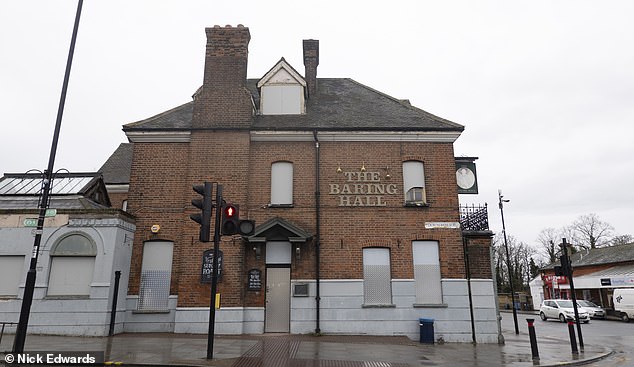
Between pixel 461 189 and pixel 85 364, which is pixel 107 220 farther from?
pixel 461 189

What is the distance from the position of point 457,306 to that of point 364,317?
316 cm

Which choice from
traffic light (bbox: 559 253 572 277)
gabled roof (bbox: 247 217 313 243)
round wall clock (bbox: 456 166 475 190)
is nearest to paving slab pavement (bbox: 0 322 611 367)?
traffic light (bbox: 559 253 572 277)

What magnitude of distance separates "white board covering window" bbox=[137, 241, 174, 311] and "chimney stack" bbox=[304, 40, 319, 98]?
9.06 metres

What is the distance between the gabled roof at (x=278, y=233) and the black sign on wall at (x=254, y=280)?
1.12 m

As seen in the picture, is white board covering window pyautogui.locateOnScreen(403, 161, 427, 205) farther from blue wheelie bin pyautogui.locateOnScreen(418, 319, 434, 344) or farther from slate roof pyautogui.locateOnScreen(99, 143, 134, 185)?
slate roof pyautogui.locateOnScreen(99, 143, 134, 185)

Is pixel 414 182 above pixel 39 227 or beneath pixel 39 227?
above

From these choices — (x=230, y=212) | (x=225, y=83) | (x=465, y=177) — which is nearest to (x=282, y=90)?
(x=225, y=83)

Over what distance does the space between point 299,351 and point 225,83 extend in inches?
394

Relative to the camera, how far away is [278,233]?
14.2m

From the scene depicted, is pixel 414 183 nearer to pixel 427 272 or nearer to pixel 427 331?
pixel 427 272

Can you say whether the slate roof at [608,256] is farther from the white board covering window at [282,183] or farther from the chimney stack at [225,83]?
the chimney stack at [225,83]

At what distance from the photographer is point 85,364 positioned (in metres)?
8.52

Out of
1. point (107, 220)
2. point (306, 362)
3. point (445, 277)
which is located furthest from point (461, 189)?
point (107, 220)

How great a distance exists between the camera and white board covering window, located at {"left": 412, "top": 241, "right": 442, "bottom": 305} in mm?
14359
